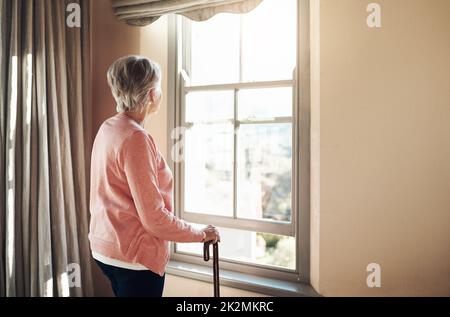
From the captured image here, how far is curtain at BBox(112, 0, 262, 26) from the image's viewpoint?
1.50 meters

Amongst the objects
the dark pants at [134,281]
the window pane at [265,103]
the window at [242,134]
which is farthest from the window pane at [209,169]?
the dark pants at [134,281]

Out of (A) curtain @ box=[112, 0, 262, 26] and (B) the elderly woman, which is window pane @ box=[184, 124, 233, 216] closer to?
(A) curtain @ box=[112, 0, 262, 26]

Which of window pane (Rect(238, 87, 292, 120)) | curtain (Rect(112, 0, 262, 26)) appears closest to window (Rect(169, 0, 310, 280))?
window pane (Rect(238, 87, 292, 120))

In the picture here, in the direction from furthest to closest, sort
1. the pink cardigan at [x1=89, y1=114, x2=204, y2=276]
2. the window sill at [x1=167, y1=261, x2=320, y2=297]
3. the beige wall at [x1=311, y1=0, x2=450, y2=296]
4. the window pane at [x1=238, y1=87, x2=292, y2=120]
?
the window pane at [x1=238, y1=87, x2=292, y2=120] < the window sill at [x1=167, y1=261, x2=320, y2=297] < the beige wall at [x1=311, y1=0, x2=450, y2=296] < the pink cardigan at [x1=89, y1=114, x2=204, y2=276]

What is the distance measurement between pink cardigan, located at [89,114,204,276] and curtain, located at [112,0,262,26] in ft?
2.86

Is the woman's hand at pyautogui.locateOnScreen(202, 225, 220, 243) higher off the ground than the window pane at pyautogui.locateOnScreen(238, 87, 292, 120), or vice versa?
the window pane at pyautogui.locateOnScreen(238, 87, 292, 120)

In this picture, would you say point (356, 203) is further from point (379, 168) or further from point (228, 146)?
point (228, 146)

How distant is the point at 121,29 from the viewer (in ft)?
6.02

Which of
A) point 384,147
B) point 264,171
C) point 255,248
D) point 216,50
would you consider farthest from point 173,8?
point 255,248
